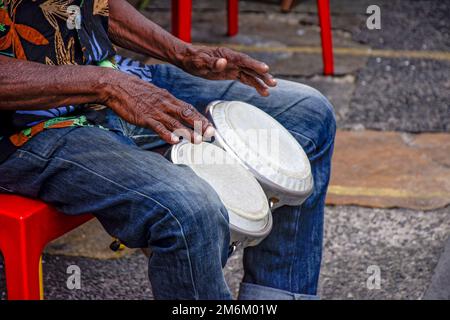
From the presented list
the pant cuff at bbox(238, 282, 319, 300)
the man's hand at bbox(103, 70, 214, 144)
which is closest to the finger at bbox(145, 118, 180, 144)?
the man's hand at bbox(103, 70, 214, 144)

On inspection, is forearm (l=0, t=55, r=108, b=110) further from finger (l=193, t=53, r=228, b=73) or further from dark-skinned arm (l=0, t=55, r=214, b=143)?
finger (l=193, t=53, r=228, b=73)

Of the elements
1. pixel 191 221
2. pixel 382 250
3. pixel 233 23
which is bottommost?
pixel 382 250

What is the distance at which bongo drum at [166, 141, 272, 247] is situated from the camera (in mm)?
1997

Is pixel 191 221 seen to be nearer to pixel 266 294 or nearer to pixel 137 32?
pixel 266 294

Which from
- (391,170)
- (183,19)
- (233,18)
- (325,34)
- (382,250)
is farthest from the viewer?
(233,18)

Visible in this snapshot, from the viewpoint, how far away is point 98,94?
79.0 inches

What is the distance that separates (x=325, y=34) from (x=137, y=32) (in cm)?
258

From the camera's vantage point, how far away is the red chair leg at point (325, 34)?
4892 mm

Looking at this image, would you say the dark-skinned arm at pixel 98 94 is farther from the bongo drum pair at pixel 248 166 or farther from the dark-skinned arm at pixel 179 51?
the dark-skinned arm at pixel 179 51

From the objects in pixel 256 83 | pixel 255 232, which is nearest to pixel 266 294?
pixel 255 232

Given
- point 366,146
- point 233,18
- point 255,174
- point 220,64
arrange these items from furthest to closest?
point 233,18, point 366,146, point 220,64, point 255,174

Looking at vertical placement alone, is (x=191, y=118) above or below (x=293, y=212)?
above

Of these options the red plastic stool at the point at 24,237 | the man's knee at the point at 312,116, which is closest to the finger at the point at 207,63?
the man's knee at the point at 312,116

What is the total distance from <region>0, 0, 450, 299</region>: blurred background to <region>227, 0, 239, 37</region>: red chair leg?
7 cm
